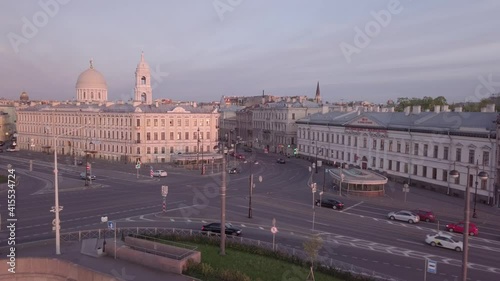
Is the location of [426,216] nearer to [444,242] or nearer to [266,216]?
[444,242]

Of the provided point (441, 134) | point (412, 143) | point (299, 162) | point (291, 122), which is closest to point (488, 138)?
point (441, 134)

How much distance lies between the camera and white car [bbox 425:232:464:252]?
30750mm

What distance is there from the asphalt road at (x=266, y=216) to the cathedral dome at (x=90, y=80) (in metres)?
51.8

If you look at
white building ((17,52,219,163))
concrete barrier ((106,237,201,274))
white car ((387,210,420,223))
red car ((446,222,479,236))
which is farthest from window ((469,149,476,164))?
white building ((17,52,219,163))

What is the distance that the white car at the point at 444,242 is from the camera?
1211 inches

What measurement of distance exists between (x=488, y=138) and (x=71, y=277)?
43321mm

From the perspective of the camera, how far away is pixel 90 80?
113 metres

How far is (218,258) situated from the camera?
25391 millimetres

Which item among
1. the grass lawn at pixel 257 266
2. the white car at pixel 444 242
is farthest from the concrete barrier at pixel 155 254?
the white car at pixel 444 242

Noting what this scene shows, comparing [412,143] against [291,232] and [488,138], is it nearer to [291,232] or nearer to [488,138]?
[488,138]

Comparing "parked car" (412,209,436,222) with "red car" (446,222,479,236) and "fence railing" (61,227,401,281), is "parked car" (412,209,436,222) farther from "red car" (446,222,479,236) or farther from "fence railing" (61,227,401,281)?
"fence railing" (61,227,401,281)

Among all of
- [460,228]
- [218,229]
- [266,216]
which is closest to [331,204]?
[266,216]

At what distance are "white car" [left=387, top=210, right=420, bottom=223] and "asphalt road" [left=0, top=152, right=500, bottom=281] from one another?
2.69 ft

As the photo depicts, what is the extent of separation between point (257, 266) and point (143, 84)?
82182 mm
